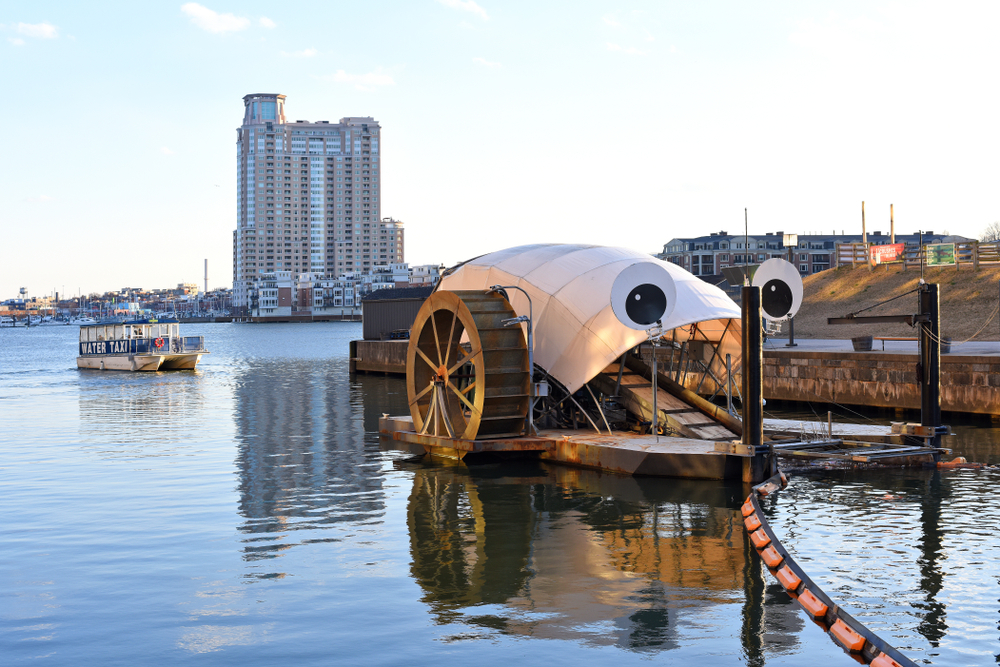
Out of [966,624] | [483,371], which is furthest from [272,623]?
[483,371]

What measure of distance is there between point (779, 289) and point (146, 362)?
60.2m

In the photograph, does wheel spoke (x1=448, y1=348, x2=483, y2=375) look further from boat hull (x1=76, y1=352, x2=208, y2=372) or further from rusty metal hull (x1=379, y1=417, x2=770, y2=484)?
boat hull (x1=76, y1=352, x2=208, y2=372)

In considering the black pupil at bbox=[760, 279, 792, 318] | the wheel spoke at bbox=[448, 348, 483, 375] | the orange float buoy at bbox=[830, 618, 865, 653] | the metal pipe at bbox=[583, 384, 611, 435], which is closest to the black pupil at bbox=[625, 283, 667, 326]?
the metal pipe at bbox=[583, 384, 611, 435]

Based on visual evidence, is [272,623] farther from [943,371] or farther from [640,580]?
[943,371]

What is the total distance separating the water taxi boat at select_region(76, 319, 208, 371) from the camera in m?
74.7

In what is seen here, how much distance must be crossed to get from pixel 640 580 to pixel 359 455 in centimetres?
1586

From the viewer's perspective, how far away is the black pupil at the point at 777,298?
25.9 meters

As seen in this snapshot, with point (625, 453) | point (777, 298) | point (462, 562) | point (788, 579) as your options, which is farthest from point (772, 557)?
point (777, 298)

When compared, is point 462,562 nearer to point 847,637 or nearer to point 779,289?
point 847,637

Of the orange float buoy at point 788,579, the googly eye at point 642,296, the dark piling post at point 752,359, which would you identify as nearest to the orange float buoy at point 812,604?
the orange float buoy at point 788,579

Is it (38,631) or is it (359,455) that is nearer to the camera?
(38,631)

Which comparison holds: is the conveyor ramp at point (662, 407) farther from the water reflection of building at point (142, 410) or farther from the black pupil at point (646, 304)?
the water reflection of building at point (142, 410)

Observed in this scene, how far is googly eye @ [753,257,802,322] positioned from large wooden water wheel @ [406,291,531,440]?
7109 millimetres

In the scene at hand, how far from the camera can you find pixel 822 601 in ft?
40.3
